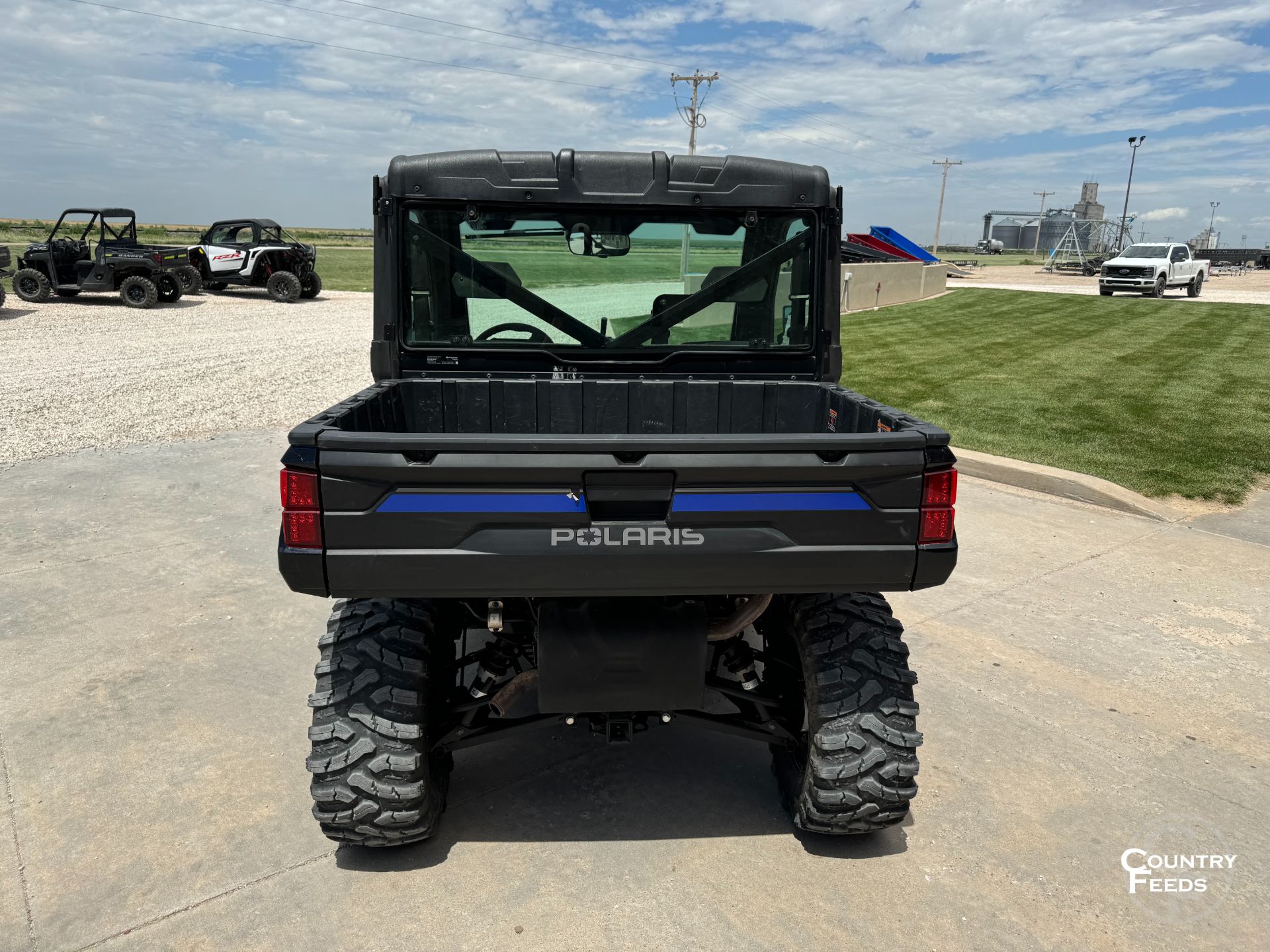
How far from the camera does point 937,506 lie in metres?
2.67

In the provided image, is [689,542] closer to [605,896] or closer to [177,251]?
[605,896]

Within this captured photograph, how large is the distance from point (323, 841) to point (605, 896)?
1.00 meters

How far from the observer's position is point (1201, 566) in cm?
586

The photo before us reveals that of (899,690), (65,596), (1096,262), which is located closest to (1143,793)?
(899,690)

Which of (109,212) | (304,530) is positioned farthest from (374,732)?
(109,212)

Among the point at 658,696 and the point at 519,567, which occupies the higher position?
the point at 519,567

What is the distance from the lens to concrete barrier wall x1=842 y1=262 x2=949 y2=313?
24797 millimetres

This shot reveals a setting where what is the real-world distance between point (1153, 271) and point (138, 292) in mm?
28044

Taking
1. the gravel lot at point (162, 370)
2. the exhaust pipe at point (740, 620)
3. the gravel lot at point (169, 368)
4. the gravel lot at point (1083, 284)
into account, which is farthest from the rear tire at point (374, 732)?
the gravel lot at point (1083, 284)

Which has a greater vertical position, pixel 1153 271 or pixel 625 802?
pixel 1153 271

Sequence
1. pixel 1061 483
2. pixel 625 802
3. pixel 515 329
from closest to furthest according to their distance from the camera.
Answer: pixel 625 802 < pixel 515 329 < pixel 1061 483

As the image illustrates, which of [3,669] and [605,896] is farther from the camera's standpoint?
[3,669]

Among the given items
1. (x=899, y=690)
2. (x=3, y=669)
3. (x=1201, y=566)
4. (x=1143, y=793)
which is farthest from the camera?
(x=1201, y=566)

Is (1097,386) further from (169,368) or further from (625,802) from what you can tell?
(169,368)
